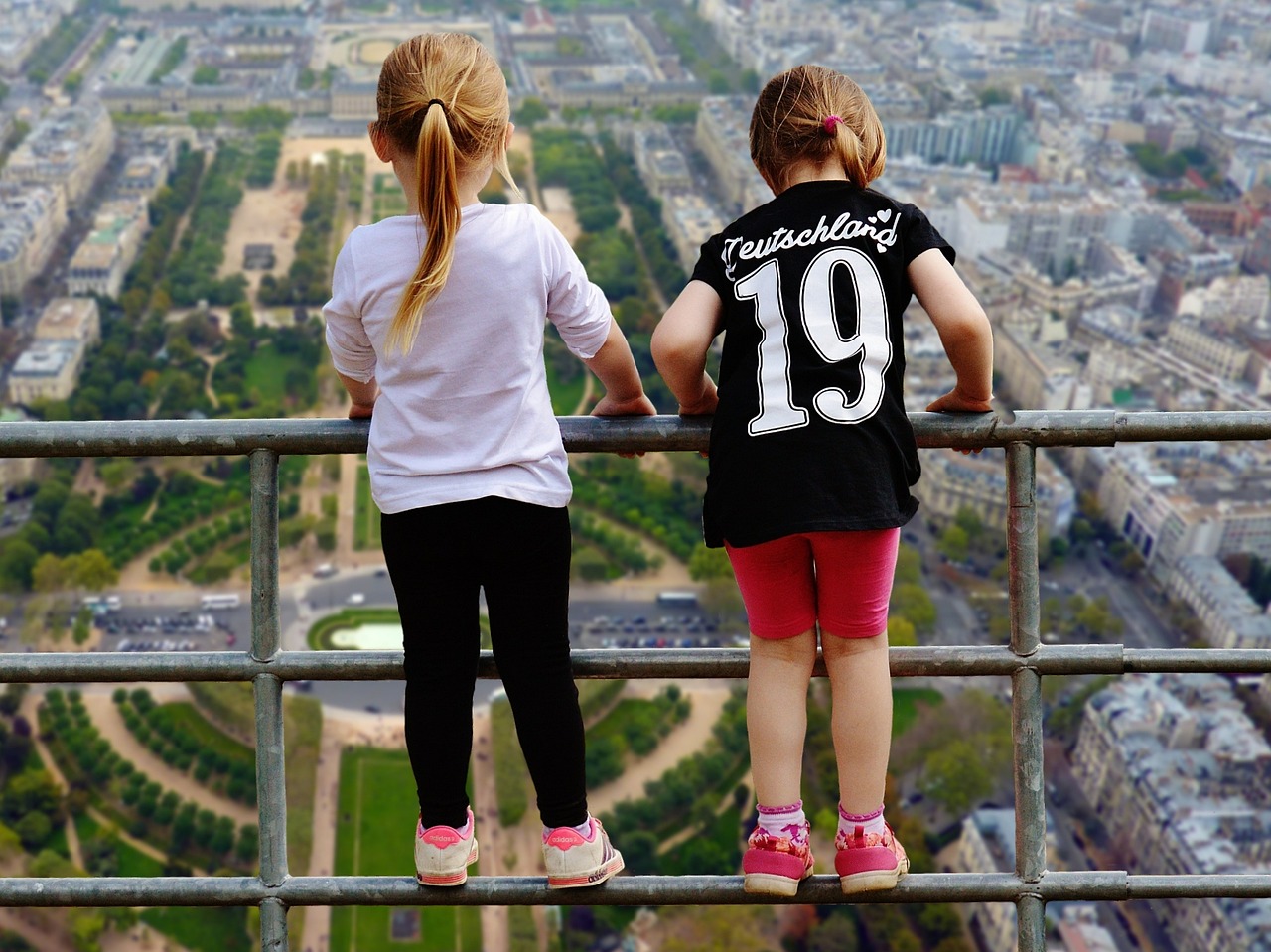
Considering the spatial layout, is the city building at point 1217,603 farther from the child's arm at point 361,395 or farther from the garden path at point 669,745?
the child's arm at point 361,395

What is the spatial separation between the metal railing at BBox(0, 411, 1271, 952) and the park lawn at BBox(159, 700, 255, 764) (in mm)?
10211

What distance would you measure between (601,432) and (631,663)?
0.27 meters

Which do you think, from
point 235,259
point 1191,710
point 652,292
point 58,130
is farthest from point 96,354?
point 1191,710

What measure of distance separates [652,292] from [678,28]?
17.5m

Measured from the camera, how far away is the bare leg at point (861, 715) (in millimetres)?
1660

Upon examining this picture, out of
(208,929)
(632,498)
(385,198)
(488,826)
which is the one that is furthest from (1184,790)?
(385,198)

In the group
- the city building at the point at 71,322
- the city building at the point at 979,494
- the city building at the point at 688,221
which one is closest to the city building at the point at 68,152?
the city building at the point at 71,322

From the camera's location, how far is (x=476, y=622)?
1.68 metres

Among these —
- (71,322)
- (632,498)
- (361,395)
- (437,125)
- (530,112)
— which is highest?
(437,125)

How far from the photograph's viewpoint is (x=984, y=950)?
10109 millimetres

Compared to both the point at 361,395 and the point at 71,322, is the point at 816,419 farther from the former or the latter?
the point at 71,322

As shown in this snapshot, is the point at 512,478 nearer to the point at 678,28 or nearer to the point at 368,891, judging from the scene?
the point at 368,891

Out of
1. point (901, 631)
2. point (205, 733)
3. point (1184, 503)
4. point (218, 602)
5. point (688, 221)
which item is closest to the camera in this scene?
point (205, 733)

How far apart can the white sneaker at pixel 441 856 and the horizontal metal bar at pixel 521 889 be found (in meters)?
0.01
